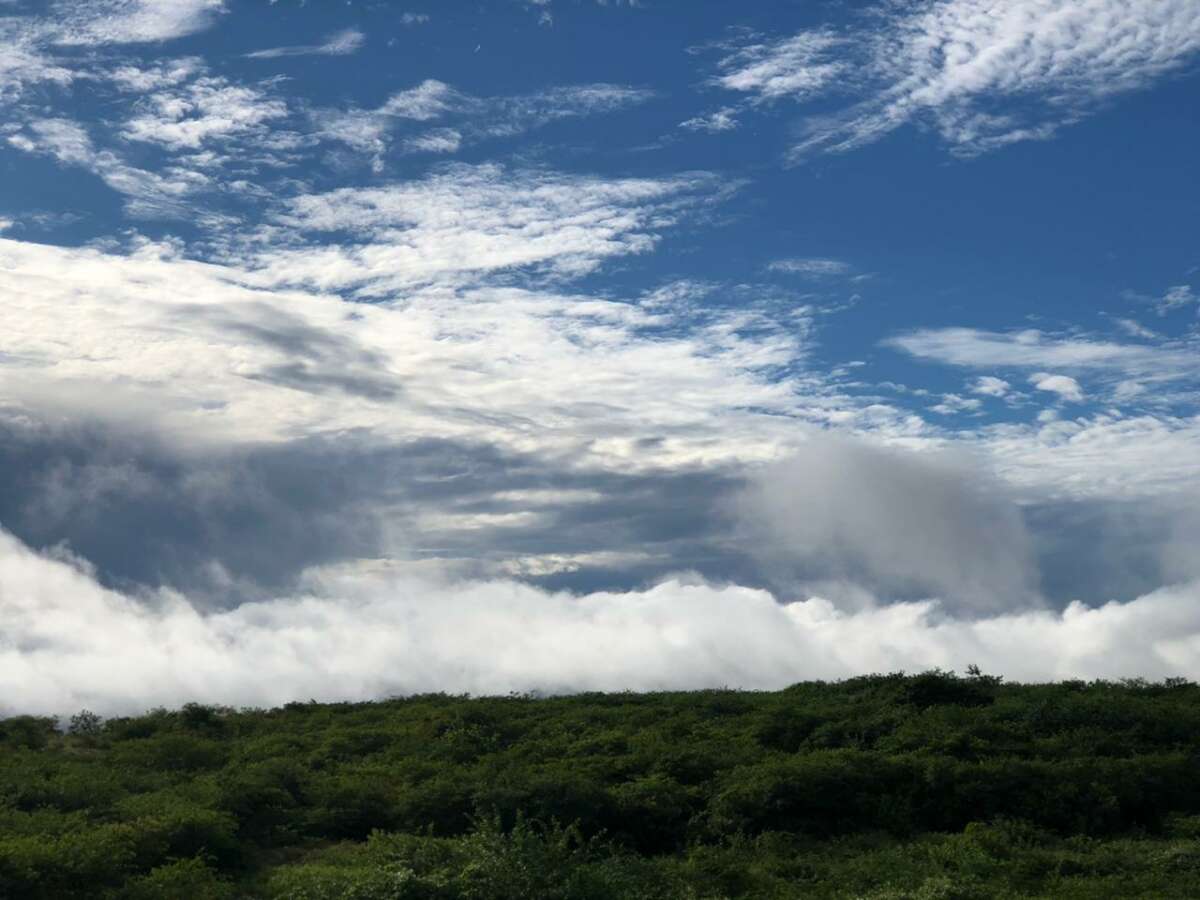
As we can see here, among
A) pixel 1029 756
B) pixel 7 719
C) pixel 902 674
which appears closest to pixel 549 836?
pixel 1029 756

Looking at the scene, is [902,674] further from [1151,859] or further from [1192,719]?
[1151,859]

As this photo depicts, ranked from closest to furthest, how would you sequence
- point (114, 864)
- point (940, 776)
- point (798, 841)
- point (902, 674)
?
point (114, 864)
point (798, 841)
point (940, 776)
point (902, 674)

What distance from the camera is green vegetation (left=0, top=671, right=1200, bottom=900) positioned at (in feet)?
73.0

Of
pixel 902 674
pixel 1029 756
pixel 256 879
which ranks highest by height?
pixel 902 674

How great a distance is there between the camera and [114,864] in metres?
22.4

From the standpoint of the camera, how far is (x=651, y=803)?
2798 centimetres

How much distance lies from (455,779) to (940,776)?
12.2 meters

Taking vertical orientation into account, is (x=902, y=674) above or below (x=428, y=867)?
above

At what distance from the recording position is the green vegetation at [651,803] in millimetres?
22266

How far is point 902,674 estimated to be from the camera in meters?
41.5

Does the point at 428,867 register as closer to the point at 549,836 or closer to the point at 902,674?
the point at 549,836

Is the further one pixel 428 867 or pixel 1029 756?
pixel 1029 756

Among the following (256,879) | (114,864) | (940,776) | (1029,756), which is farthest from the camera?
(1029,756)

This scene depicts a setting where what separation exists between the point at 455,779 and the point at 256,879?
6.70m
